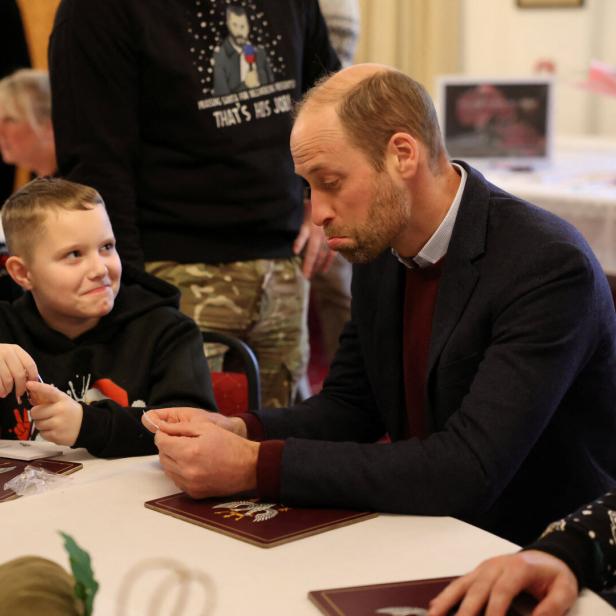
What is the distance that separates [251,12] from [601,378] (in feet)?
4.69

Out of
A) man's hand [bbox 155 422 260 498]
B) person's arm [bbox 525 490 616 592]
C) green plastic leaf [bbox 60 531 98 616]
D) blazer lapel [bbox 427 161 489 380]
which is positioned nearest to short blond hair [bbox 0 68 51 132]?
blazer lapel [bbox 427 161 489 380]

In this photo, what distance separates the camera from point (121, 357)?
6.54ft

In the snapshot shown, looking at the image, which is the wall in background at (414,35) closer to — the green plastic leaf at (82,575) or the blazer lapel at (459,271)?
the blazer lapel at (459,271)

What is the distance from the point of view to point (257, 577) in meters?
1.20

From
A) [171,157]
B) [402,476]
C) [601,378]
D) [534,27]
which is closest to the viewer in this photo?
[402,476]

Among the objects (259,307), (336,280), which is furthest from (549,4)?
(259,307)

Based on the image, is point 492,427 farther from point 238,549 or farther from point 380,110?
point 380,110

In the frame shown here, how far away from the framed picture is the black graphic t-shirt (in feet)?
9.88

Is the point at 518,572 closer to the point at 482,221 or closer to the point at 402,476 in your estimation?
the point at 402,476

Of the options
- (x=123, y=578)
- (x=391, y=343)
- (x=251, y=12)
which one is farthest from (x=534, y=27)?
(x=123, y=578)

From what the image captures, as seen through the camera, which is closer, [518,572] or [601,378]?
[518,572]

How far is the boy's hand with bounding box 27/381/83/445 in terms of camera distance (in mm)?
1671

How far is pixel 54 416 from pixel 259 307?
1.10 meters

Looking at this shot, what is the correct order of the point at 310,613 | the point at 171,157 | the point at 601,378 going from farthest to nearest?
the point at 171,157
the point at 601,378
the point at 310,613
